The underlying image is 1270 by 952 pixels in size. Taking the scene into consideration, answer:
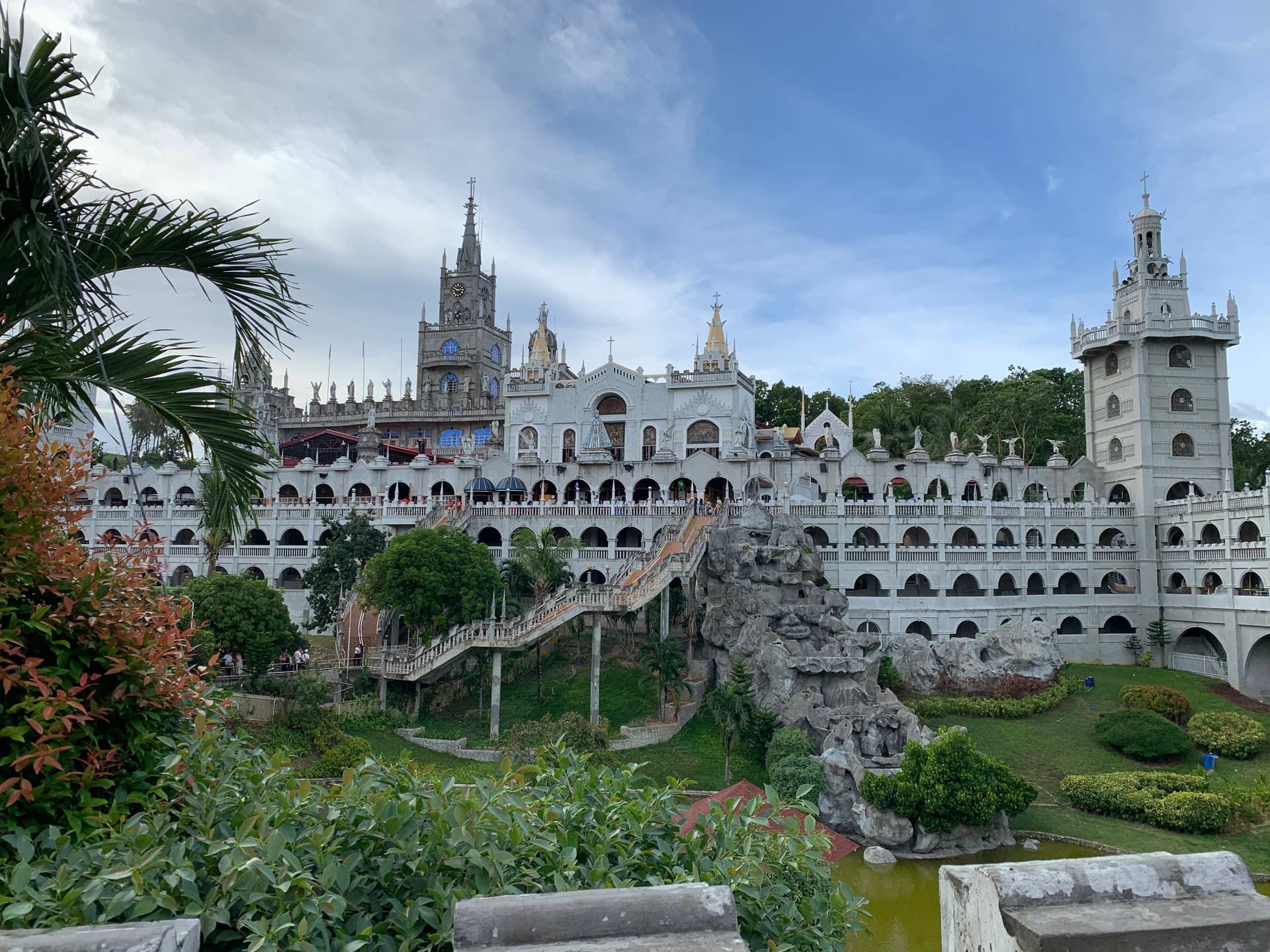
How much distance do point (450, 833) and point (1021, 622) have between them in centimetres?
3983

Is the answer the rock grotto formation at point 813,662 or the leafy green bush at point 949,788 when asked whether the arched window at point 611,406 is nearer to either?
the rock grotto formation at point 813,662

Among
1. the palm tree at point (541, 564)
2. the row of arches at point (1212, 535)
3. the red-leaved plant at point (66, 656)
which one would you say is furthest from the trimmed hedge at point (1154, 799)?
the red-leaved plant at point (66, 656)

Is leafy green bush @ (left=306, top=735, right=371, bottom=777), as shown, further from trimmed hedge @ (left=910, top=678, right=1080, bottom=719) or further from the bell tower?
the bell tower

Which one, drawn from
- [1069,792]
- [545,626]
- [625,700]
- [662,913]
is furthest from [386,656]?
[662,913]

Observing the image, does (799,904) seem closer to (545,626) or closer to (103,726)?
(103,726)

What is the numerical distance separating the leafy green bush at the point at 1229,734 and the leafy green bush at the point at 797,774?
15.7 m

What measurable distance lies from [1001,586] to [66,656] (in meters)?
43.2

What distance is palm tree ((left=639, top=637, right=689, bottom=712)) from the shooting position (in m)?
29.1

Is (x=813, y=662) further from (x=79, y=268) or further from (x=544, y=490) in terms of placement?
(x=79, y=268)

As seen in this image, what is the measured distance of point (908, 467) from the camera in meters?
44.0

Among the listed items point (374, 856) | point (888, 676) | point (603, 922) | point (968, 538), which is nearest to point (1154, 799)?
Result: point (888, 676)

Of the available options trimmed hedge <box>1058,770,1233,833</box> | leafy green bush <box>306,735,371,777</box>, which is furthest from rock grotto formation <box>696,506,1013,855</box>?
leafy green bush <box>306,735,371,777</box>

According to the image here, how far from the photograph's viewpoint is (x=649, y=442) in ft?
167

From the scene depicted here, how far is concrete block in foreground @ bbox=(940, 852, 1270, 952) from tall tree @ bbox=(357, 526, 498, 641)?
28015 mm
